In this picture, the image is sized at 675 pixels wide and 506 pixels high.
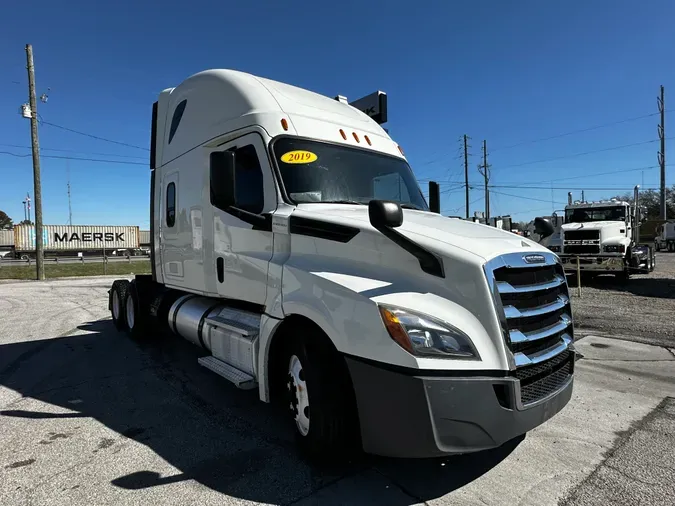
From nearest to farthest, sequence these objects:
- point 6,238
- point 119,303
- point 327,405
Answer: point 327,405 → point 119,303 → point 6,238

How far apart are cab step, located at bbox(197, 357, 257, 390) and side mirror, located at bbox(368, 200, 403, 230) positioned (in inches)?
73.9

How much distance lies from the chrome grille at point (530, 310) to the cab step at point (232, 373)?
85.9 inches

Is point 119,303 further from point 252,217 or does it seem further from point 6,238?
point 6,238

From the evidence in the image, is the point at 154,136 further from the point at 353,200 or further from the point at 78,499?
the point at 78,499

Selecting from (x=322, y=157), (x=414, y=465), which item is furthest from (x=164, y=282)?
(x=414, y=465)

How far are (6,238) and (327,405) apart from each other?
65046mm

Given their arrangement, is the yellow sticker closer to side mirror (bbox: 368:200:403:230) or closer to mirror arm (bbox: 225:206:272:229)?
mirror arm (bbox: 225:206:272:229)

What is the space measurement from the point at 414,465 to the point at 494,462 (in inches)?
23.1

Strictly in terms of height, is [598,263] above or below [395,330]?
below

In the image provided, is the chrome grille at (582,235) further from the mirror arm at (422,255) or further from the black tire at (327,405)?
the black tire at (327,405)

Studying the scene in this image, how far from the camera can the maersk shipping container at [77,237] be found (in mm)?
48688

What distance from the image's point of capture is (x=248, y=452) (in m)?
3.39

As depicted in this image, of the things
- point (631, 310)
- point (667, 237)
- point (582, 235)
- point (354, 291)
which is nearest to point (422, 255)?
point (354, 291)

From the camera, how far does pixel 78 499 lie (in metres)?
2.76
